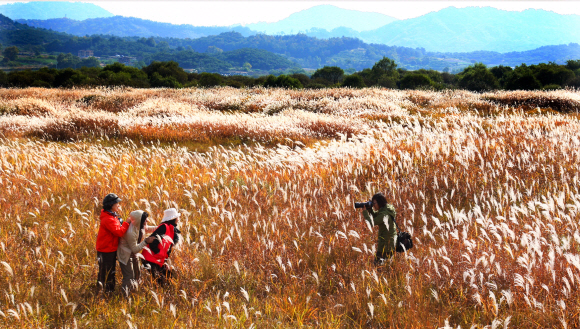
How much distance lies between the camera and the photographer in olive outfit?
3.41 meters

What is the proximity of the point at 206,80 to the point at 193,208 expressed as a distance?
45529 millimetres

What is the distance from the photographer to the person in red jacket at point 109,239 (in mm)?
3133

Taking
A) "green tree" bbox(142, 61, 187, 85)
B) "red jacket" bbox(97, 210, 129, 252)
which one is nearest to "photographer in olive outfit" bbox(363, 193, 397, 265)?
"red jacket" bbox(97, 210, 129, 252)

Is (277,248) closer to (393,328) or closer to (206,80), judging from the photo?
(393,328)

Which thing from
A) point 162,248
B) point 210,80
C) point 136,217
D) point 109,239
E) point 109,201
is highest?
point 210,80

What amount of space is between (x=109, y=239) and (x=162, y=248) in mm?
470

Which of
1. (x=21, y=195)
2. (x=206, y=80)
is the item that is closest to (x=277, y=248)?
(x=21, y=195)

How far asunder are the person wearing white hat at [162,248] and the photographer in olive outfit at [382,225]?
1864 millimetres

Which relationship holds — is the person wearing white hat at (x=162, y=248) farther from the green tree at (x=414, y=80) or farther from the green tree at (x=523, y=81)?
the green tree at (x=414, y=80)

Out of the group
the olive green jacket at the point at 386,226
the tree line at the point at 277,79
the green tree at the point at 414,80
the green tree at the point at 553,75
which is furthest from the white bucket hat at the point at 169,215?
the green tree at the point at 414,80

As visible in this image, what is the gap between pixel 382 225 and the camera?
3.52 m

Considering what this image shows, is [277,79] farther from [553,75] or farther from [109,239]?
[109,239]

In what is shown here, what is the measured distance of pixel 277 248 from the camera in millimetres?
3754

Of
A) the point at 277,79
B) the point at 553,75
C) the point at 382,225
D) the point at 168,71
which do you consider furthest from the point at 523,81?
the point at 168,71
